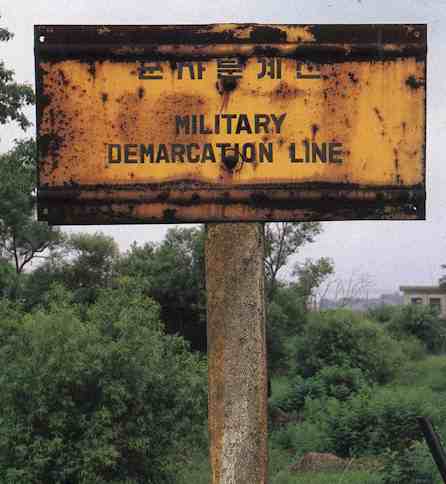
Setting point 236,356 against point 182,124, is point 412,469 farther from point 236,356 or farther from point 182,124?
point 182,124

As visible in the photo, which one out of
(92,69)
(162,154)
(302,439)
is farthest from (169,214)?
(302,439)

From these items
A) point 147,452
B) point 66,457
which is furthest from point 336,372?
point 66,457

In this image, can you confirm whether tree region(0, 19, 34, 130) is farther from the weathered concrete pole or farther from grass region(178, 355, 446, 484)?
the weathered concrete pole

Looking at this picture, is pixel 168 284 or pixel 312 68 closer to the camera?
pixel 312 68

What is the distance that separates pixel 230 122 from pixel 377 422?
19262 mm

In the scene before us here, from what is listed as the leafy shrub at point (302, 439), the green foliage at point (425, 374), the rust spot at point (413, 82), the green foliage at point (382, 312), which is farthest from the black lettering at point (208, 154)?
the green foliage at point (382, 312)

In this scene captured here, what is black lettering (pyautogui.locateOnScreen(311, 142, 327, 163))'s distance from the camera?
8.29 ft

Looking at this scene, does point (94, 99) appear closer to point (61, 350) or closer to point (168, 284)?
point (61, 350)

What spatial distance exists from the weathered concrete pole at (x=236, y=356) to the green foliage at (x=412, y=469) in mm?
11325

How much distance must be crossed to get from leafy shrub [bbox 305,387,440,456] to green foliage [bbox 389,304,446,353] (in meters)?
20.6

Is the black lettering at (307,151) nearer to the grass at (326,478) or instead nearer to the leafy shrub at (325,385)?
the grass at (326,478)

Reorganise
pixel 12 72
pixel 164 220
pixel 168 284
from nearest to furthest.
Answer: pixel 164 220, pixel 12 72, pixel 168 284

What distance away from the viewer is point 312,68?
2.54 m

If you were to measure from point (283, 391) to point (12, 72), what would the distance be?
14.2 meters
